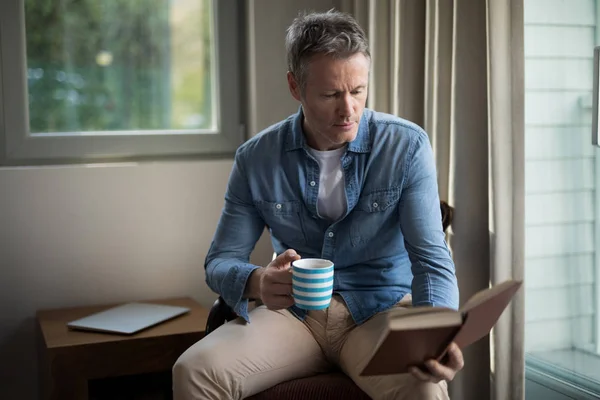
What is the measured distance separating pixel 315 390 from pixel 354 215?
1.45ft

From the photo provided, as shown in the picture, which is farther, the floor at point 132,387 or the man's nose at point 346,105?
the floor at point 132,387

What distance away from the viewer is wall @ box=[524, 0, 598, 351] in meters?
1.95

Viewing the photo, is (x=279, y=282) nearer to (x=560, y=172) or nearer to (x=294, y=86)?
(x=294, y=86)

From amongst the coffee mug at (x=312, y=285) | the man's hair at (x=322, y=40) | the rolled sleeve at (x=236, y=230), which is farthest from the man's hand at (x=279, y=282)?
the man's hair at (x=322, y=40)

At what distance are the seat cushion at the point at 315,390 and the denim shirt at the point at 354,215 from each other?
18 cm

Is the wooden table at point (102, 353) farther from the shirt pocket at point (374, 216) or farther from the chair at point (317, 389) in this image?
the shirt pocket at point (374, 216)

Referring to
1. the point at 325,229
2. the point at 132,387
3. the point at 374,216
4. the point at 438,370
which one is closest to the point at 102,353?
the point at 132,387

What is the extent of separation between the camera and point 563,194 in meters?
2.01

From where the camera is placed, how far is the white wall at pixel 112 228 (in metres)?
2.67

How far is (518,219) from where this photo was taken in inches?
77.5

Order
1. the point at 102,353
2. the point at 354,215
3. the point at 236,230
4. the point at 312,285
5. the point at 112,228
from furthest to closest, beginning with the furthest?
the point at 112,228
the point at 102,353
the point at 236,230
the point at 354,215
the point at 312,285

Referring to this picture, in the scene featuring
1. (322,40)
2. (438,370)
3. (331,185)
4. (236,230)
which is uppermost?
(322,40)

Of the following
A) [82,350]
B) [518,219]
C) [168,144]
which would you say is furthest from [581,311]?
[168,144]

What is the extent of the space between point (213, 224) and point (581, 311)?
1392 millimetres
